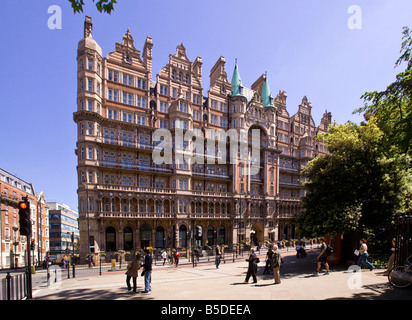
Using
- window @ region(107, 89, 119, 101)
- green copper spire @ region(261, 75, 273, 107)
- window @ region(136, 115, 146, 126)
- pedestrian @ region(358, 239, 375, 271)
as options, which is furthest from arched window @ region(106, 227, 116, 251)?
green copper spire @ region(261, 75, 273, 107)

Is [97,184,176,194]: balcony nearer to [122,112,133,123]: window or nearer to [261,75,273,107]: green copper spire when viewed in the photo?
[122,112,133,123]: window

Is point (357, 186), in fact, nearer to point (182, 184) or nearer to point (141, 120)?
point (182, 184)

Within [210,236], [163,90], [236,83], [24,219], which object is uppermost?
[236,83]

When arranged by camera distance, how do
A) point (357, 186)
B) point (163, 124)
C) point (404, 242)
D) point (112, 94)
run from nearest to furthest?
point (404, 242) < point (357, 186) < point (112, 94) < point (163, 124)

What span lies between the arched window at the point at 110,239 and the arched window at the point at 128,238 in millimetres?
1337

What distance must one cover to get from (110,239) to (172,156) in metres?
13.7

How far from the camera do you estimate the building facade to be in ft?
101

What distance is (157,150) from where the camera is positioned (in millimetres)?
35562

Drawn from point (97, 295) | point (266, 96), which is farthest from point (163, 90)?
point (97, 295)

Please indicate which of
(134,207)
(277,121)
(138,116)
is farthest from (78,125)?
(277,121)

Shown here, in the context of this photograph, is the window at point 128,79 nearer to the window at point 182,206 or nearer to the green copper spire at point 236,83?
the green copper spire at point 236,83

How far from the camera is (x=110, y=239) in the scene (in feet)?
104

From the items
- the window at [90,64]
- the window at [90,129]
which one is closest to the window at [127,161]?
the window at [90,129]
